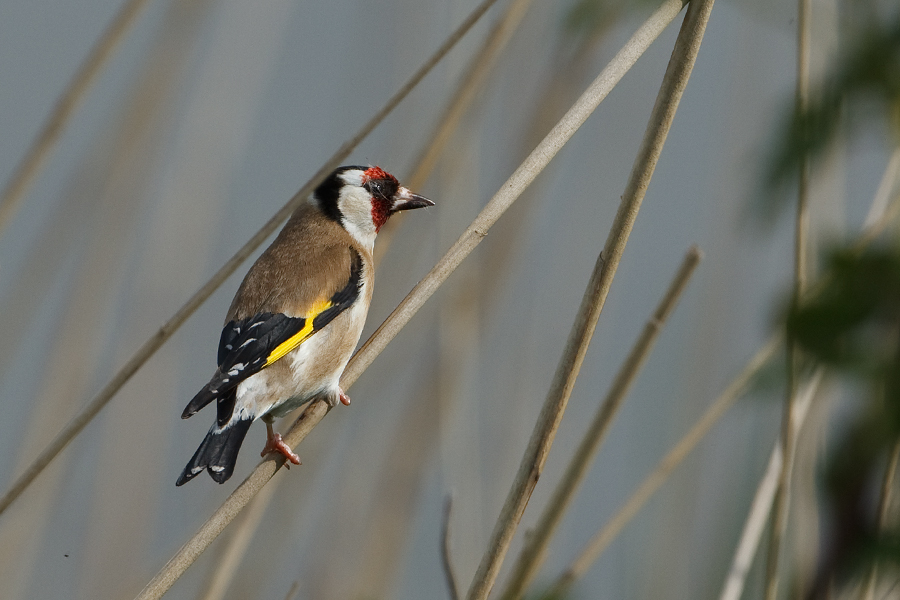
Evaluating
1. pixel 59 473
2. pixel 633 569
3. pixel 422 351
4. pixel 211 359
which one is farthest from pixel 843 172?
pixel 59 473

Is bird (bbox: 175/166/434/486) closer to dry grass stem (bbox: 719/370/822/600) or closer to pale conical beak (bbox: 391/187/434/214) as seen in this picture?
pale conical beak (bbox: 391/187/434/214)

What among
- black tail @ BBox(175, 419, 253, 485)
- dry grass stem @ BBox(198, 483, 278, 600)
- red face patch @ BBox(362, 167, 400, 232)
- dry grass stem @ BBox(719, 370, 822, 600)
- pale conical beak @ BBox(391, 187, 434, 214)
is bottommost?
dry grass stem @ BBox(198, 483, 278, 600)

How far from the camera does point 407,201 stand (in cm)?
256

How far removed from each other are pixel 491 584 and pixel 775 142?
0.85 m

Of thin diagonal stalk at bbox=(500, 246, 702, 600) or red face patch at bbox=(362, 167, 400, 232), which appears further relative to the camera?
red face patch at bbox=(362, 167, 400, 232)

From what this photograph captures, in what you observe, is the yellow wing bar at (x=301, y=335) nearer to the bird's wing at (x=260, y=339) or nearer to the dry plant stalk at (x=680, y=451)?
the bird's wing at (x=260, y=339)

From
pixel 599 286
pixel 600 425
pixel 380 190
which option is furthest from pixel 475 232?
pixel 380 190

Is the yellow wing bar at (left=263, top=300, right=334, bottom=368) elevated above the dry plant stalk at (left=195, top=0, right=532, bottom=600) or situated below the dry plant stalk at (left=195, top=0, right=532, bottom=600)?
below

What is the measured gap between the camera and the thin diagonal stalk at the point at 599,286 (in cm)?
135

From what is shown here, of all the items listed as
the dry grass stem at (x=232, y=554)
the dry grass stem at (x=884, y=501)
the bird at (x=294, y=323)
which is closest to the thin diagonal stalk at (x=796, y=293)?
the dry grass stem at (x=884, y=501)

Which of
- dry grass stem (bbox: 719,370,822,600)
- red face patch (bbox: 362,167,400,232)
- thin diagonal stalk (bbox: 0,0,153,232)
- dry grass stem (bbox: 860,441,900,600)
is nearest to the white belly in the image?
red face patch (bbox: 362,167,400,232)

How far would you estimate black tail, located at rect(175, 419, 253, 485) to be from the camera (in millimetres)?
1936

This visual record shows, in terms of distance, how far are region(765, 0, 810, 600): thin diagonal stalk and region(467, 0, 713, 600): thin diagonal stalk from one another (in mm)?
199

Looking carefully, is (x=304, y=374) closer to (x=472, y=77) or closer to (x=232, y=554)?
(x=232, y=554)
